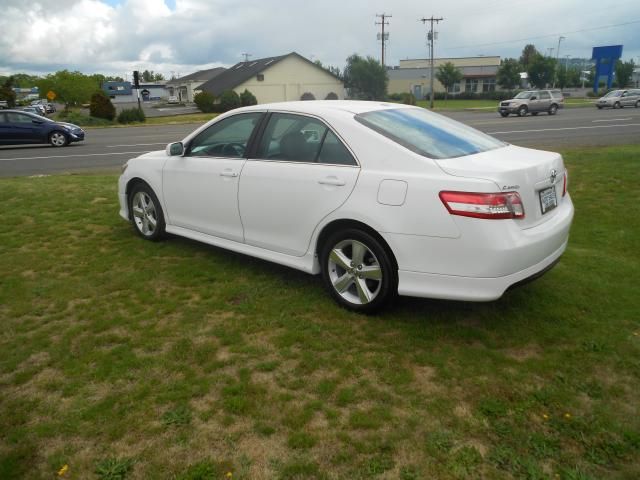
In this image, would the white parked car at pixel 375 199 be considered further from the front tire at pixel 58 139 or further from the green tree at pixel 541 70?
the green tree at pixel 541 70

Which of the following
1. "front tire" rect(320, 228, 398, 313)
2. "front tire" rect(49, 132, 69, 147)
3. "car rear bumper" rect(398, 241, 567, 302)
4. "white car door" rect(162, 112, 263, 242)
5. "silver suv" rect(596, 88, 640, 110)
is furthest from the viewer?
"silver suv" rect(596, 88, 640, 110)

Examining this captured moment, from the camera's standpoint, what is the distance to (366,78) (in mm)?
66375

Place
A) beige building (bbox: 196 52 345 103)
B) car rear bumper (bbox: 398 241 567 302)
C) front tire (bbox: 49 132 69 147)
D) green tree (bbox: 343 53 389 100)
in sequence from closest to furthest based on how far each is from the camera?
car rear bumper (bbox: 398 241 567 302) < front tire (bbox: 49 132 69 147) < beige building (bbox: 196 52 345 103) < green tree (bbox: 343 53 389 100)

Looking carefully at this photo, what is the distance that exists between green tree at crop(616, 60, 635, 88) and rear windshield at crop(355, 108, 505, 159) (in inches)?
3269

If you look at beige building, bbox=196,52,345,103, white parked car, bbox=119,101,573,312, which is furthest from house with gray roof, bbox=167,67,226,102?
white parked car, bbox=119,101,573,312

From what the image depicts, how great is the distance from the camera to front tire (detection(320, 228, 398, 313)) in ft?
12.7

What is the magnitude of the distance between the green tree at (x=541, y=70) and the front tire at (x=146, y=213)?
75974 mm

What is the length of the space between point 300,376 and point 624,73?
85731 mm

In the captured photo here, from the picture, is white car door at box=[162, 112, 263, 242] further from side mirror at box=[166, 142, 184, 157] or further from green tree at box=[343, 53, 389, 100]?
green tree at box=[343, 53, 389, 100]

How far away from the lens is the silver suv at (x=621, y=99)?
123ft

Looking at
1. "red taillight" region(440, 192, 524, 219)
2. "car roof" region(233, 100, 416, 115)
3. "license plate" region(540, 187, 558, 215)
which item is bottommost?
"license plate" region(540, 187, 558, 215)

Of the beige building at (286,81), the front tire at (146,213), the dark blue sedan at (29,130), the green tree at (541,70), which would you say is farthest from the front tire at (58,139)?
the green tree at (541,70)

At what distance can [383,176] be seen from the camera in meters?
3.78

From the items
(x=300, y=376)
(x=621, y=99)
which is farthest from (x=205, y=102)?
(x=300, y=376)
